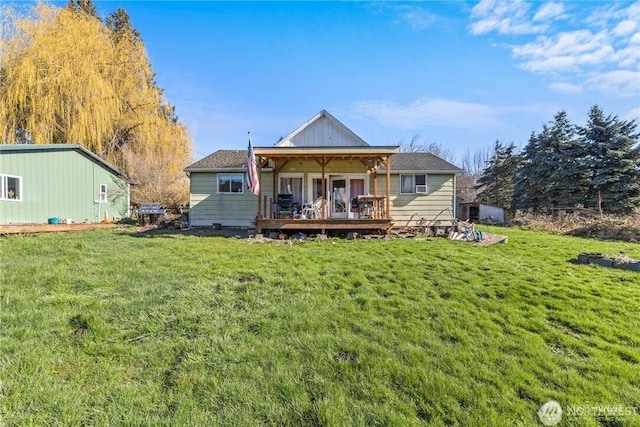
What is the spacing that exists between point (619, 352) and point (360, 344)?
2843 mm

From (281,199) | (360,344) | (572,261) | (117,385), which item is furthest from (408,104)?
(117,385)

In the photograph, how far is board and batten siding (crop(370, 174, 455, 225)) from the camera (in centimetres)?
1278

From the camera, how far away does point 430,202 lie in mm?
12797

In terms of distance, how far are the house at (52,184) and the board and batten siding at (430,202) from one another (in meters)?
14.5

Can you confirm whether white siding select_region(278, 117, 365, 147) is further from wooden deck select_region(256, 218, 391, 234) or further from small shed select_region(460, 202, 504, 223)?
small shed select_region(460, 202, 504, 223)

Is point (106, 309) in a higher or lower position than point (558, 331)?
higher

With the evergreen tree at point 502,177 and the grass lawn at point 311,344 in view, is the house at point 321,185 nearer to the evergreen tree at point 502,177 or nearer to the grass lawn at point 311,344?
the grass lawn at point 311,344

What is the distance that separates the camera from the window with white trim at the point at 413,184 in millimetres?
12859

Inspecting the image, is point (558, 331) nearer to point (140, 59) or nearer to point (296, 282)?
point (296, 282)

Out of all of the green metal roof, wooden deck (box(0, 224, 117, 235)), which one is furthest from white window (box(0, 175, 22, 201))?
wooden deck (box(0, 224, 117, 235))

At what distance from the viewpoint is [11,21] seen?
15.1 m

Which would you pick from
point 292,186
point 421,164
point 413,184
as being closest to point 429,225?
point 413,184

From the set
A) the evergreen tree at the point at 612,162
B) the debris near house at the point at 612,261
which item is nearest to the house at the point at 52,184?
the debris near house at the point at 612,261

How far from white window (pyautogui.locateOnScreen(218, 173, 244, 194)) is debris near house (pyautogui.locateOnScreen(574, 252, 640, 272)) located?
11.6 metres
